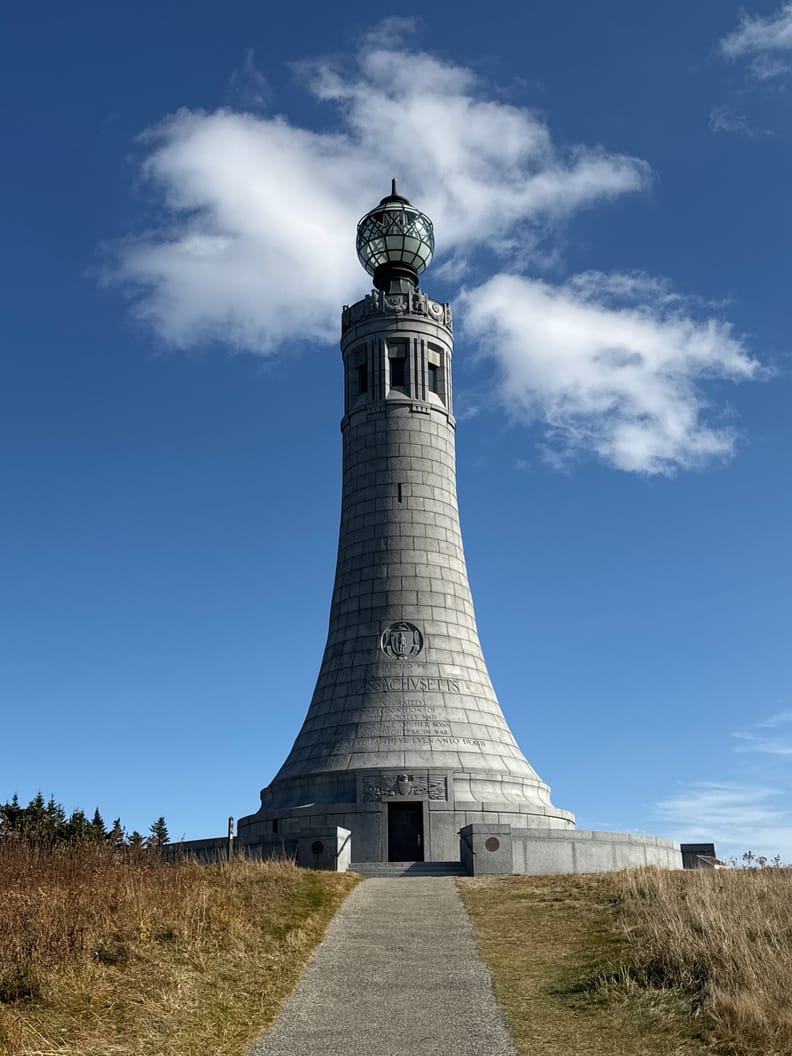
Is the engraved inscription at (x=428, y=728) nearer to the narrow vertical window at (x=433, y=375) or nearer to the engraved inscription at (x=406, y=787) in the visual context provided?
the engraved inscription at (x=406, y=787)

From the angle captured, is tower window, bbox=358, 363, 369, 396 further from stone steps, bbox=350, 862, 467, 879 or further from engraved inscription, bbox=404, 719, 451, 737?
stone steps, bbox=350, 862, 467, 879

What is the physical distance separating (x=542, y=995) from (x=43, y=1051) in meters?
5.42

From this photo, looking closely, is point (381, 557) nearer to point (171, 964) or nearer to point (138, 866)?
point (138, 866)

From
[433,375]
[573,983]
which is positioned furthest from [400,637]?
[573,983]

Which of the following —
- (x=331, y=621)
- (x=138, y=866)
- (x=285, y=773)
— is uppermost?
(x=331, y=621)

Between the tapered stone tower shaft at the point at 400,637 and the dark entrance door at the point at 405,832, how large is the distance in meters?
0.04

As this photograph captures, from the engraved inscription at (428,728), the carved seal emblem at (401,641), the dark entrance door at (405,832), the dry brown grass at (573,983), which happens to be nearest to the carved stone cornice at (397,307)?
the carved seal emblem at (401,641)

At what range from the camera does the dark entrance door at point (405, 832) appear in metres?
31.1

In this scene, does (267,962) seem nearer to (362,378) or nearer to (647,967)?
(647,967)

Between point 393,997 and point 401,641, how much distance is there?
24699mm

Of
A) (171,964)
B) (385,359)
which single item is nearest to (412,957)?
(171,964)

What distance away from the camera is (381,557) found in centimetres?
3766

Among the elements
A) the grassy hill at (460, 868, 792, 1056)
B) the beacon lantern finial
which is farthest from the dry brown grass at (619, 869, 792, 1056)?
the beacon lantern finial

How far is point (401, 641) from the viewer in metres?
36.1
